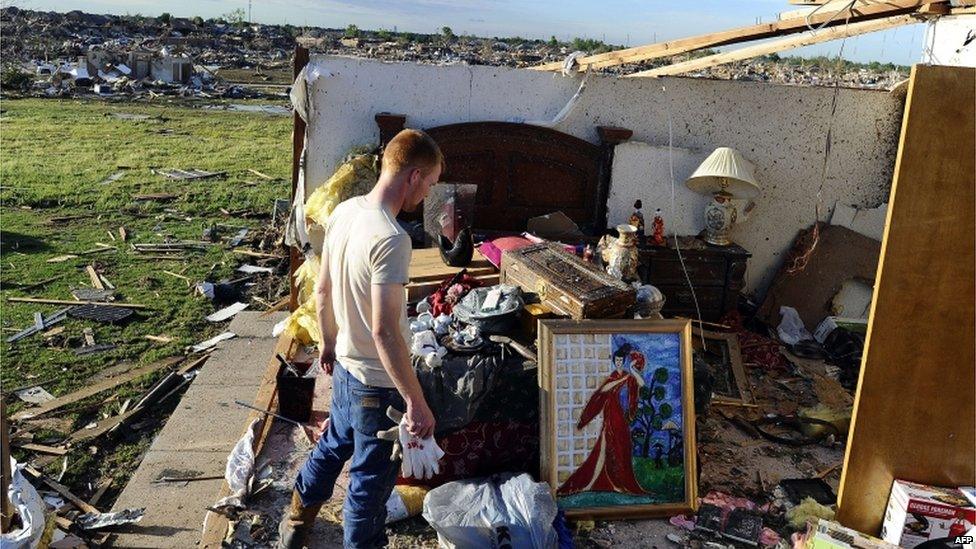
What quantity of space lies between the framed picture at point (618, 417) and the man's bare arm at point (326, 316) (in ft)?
4.42

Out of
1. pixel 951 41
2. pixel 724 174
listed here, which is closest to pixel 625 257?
pixel 724 174

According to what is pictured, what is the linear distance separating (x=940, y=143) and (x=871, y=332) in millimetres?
1091

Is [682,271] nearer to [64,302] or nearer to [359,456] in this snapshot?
[359,456]

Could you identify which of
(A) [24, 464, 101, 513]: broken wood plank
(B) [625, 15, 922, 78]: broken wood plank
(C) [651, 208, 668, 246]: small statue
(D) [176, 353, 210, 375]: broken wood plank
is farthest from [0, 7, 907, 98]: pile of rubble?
(A) [24, 464, 101, 513]: broken wood plank

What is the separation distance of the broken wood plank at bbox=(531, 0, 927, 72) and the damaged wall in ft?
0.77

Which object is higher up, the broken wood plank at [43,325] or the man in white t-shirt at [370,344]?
the man in white t-shirt at [370,344]

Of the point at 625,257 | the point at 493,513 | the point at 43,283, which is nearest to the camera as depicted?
the point at 493,513

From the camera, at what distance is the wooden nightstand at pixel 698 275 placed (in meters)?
7.52

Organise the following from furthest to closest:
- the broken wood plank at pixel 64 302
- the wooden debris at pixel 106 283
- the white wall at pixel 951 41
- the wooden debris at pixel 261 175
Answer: the wooden debris at pixel 261 175
the wooden debris at pixel 106 283
the broken wood plank at pixel 64 302
the white wall at pixel 951 41

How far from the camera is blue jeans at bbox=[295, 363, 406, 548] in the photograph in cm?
360

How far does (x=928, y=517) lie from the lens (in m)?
4.23

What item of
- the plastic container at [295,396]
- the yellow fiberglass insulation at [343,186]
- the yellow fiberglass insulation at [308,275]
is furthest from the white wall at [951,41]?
the plastic container at [295,396]

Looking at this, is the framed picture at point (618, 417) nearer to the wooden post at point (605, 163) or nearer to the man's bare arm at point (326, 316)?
the man's bare arm at point (326, 316)

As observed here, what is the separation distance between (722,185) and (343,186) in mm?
3794
